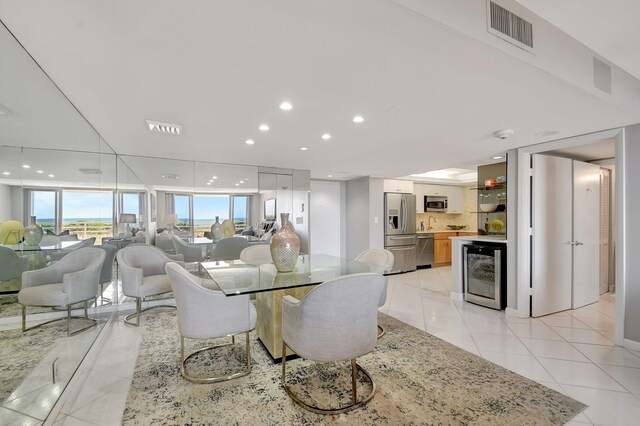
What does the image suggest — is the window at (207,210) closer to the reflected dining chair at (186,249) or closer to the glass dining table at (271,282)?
the reflected dining chair at (186,249)

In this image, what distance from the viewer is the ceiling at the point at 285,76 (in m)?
1.31

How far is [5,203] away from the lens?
1444 mm

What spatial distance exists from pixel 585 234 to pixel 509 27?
393 cm

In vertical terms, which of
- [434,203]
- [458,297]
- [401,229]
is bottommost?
[458,297]

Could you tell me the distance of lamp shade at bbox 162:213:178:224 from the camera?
446 centimetres

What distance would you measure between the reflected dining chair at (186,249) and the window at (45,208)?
8.20 feet

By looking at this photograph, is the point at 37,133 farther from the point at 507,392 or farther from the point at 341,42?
the point at 507,392

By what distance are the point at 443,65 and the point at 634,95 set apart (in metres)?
2.24

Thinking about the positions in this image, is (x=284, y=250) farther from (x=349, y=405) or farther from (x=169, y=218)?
(x=169, y=218)

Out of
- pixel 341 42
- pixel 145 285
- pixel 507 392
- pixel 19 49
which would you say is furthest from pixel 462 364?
pixel 19 49

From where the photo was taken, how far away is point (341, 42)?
148 cm

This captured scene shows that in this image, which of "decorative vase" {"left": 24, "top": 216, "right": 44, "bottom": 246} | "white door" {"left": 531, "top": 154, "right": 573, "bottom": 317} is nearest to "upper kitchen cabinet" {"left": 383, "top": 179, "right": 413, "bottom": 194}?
"white door" {"left": 531, "top": 154, "right": 573, "bottom": 317}

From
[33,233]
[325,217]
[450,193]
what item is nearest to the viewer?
[33,233]

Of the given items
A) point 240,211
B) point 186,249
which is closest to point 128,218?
point 186,249
